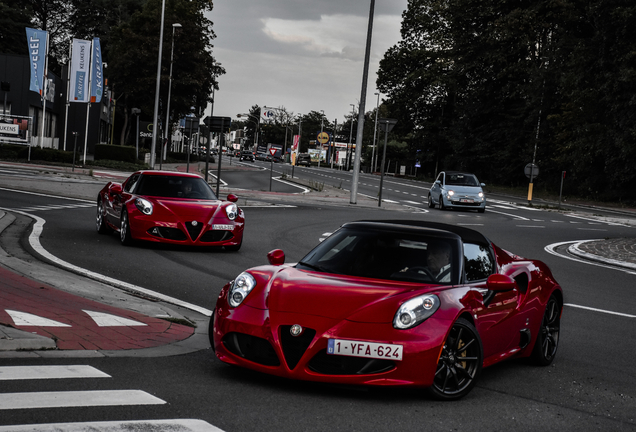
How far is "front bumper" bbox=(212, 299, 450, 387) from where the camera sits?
4.86 metres

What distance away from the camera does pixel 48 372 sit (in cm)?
509

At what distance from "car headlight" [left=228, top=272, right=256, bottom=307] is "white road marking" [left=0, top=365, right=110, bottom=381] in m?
0.95

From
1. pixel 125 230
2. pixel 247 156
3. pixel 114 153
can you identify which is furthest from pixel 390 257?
pixel 247 156

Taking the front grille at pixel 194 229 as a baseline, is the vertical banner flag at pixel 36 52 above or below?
above

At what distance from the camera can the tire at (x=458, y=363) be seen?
5.07 m

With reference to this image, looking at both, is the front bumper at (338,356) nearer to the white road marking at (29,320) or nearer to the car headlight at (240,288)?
the car headlight at (240,288)

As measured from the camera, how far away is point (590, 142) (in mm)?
48000

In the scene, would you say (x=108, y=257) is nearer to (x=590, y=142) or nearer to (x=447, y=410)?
(x=447, y=410)

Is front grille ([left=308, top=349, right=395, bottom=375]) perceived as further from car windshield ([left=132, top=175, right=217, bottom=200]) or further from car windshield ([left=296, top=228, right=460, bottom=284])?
car windshield ([left=132, top=175, right=217, bottom=200])

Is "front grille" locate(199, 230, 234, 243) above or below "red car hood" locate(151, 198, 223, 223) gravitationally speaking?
below

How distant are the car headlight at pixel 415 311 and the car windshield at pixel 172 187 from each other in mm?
8854

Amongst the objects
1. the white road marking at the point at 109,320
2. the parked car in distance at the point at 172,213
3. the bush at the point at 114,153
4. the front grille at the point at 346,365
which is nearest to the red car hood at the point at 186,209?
the parked car in distance at the point at 172,213

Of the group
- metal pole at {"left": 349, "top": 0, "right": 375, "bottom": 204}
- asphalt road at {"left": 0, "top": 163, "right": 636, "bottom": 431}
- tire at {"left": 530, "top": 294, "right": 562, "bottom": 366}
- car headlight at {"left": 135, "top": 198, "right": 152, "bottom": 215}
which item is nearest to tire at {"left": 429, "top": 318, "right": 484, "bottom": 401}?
asphalt road at {"left": 0, "top": 163, "right": 636, "bottom": 431}

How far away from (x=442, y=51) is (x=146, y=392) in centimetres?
7355
